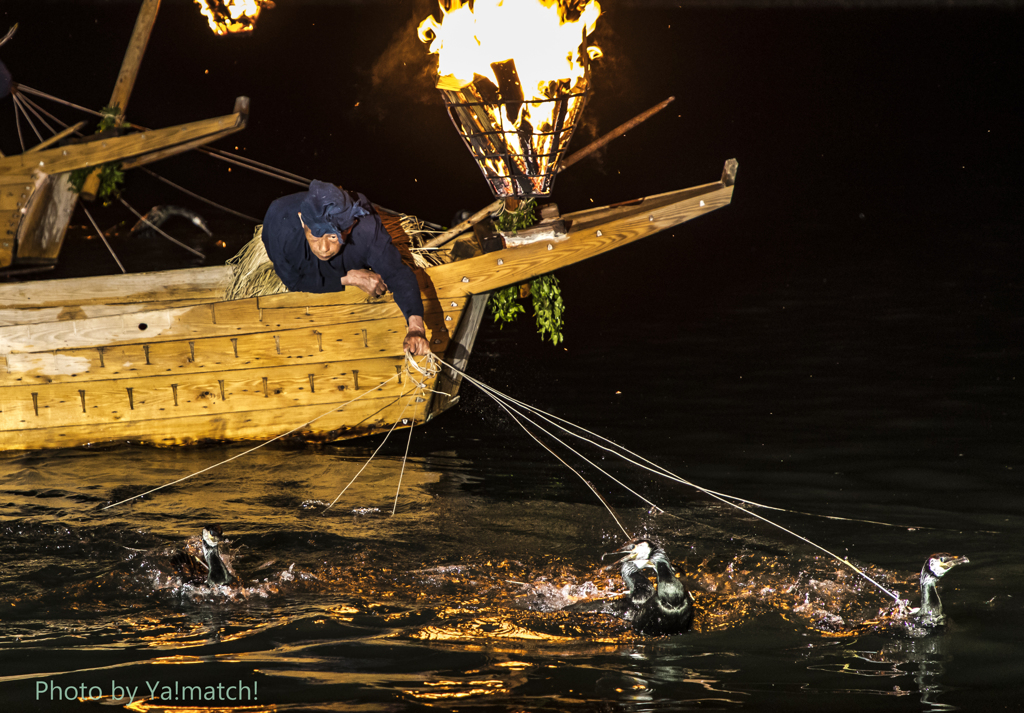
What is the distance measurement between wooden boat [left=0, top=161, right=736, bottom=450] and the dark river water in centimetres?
26

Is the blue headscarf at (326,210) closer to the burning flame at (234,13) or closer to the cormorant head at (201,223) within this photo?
the burning flame at (234,13)

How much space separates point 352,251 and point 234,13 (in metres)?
3.77

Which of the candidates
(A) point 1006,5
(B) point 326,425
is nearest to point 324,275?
(B) point 326,425

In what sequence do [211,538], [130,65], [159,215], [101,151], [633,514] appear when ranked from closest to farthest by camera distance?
1. [211,538]
2. [633,514]
3. [101,151]
4. [130,65]
5. [159,215]

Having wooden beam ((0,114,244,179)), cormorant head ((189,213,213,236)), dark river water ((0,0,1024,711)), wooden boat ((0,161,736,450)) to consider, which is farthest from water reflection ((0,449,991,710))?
cormorant head ((189,213,213,236))

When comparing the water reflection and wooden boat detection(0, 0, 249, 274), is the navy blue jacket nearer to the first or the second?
the water reflection

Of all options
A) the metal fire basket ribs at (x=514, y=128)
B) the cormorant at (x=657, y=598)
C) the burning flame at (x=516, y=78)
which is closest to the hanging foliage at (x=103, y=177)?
the burning flame at (x=516, y=78)

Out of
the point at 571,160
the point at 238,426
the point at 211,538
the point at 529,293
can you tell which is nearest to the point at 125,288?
the point at 238,426

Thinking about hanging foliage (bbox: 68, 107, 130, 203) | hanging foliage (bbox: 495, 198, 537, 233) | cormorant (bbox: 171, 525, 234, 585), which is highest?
hanging foliage (bbox: 68, 107, 130, 203)

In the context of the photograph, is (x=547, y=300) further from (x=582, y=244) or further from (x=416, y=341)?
(x=416, y=341)

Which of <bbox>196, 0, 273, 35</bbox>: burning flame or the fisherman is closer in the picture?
the fisherman

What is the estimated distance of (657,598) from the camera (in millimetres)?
4414

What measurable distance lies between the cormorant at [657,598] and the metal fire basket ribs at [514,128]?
2.57 m

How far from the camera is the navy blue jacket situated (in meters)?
6.08
